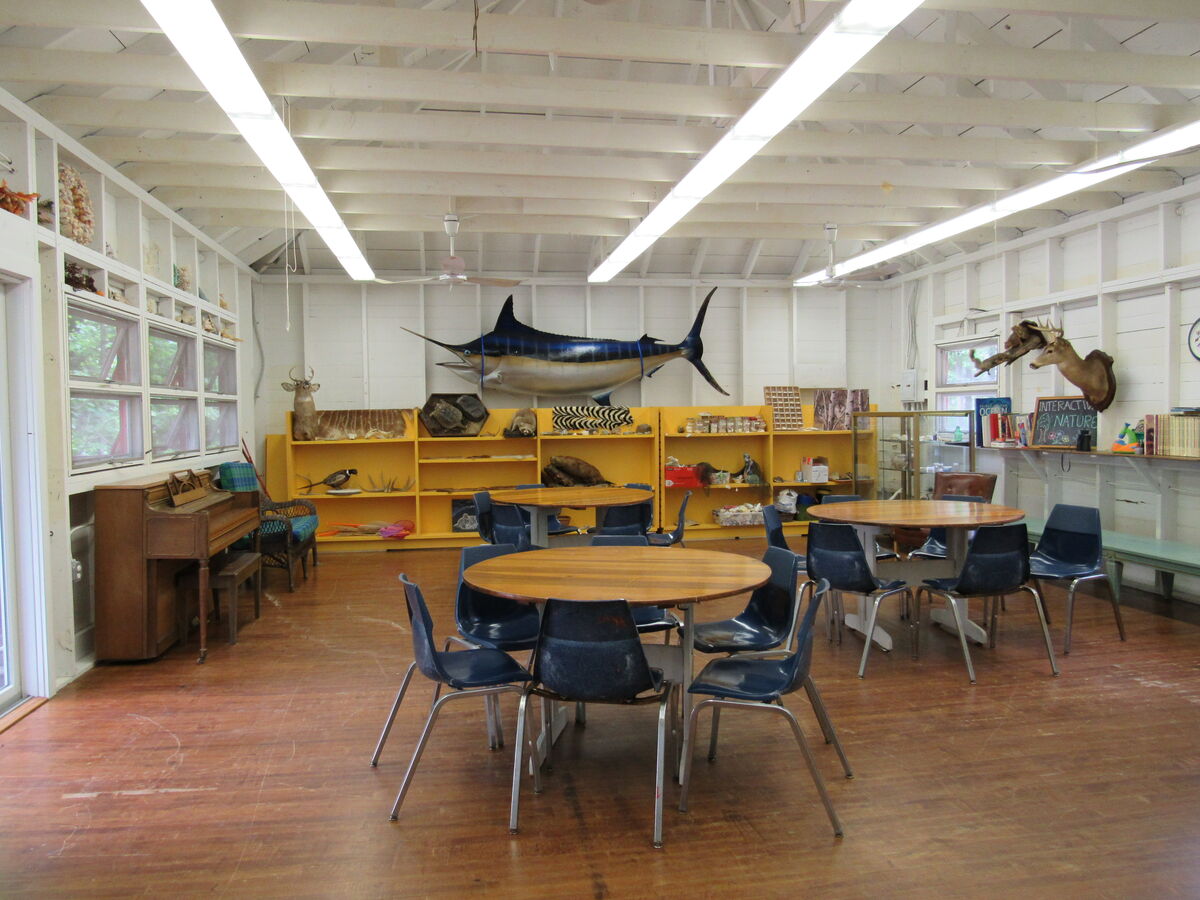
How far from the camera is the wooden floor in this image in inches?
98.0

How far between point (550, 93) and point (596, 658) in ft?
10.6

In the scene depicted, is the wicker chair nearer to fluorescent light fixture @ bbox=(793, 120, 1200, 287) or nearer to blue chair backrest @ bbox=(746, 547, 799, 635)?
blue chair backrest @ bbox=(746, 547, 799, 635)

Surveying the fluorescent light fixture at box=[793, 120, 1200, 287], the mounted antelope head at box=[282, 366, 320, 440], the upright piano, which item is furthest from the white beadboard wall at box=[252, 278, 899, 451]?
the upright piano

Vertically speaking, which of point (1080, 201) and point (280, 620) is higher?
point (1080, 201)

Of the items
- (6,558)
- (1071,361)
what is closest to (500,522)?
(6,558)

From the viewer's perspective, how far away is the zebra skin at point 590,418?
9234 mm

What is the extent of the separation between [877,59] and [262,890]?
454 cm

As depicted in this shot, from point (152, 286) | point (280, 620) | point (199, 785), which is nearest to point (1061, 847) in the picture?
point (199, 785)

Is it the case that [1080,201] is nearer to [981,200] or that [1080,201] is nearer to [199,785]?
[981,200]

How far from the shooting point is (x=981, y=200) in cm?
634

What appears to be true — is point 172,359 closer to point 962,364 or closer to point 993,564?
point 993,564

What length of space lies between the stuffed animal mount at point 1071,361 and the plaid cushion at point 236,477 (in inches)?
269

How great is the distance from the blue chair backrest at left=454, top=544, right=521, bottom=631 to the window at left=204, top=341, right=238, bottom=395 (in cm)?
439

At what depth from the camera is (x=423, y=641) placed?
9.50ft
